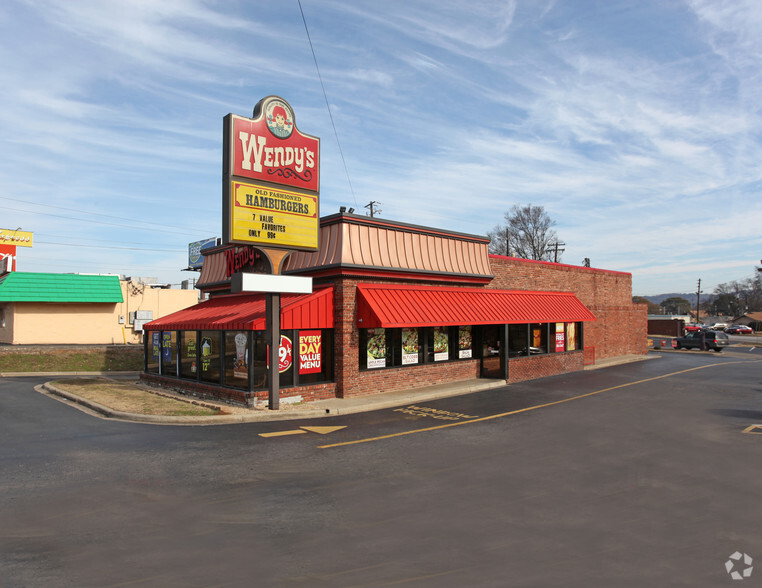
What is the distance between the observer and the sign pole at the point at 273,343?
47.9 ft

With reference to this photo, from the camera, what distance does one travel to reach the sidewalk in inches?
522

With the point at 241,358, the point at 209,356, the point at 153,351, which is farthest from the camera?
the point at 153,351

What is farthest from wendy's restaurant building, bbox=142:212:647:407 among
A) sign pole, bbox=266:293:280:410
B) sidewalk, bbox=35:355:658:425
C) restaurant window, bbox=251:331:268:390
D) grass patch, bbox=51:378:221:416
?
grass patch, bbox=51:378:221:416

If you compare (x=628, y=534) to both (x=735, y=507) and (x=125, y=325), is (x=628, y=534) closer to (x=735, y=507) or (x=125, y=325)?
(x=735, y=507)

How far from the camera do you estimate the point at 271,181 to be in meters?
14.6

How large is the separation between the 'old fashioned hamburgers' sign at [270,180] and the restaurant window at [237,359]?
131 inches

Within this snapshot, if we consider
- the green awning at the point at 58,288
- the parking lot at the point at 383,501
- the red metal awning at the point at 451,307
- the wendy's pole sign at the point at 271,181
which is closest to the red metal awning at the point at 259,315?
the red metal awning at the point at 451,307

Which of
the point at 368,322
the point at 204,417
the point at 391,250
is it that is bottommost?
the point at 204,417

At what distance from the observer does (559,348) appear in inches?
984

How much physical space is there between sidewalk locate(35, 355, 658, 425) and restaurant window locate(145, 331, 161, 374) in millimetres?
2356

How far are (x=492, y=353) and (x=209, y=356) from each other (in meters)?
11.4

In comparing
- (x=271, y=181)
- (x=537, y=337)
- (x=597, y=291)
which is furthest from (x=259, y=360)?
(x=597, y=291)

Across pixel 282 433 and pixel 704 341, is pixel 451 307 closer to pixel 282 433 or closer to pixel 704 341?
pixel 282 433

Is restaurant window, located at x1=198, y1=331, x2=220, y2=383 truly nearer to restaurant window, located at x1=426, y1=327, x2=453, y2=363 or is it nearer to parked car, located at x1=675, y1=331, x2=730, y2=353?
restaurant window, located at x1=426, y1=327, x2=453, y2=363
